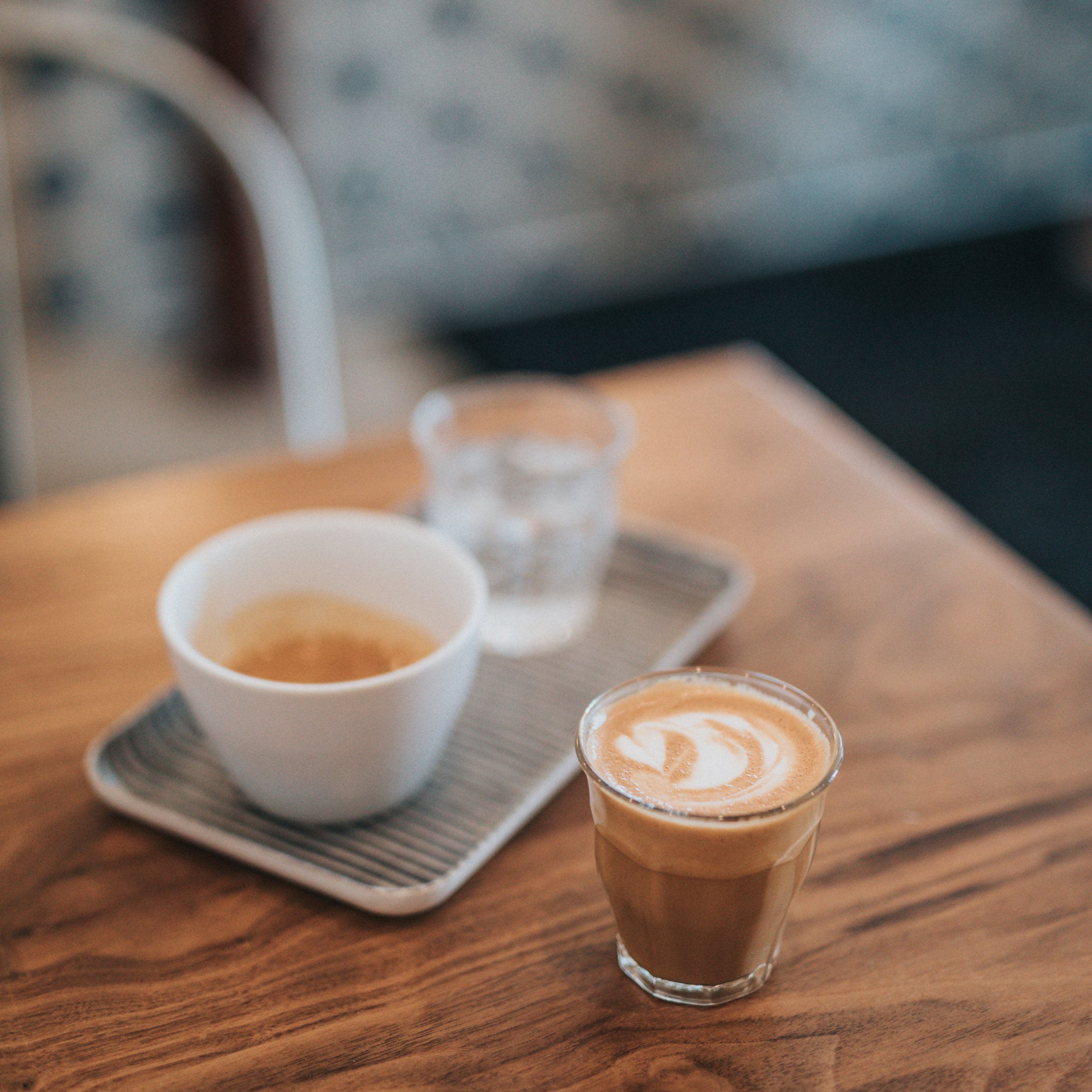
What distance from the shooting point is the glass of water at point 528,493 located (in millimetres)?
727

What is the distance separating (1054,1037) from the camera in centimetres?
45

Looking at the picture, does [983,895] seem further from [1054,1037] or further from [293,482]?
[293,482]

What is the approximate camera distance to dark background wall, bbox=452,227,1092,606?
2.06m

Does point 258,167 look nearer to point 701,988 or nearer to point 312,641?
point 312,641

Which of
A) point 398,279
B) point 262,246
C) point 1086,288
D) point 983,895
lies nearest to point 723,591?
point 983,895

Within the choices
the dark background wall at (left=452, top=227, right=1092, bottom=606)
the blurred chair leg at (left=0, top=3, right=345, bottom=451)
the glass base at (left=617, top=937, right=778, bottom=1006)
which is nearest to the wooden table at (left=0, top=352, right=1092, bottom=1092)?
the glass base at (left=617, top=937, right=778, bottom=1006)

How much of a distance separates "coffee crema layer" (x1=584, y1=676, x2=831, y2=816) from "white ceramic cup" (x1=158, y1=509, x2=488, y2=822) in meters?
0.09

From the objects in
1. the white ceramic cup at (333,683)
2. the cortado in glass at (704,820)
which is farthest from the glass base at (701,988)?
the white ceramic cup at (333,683)

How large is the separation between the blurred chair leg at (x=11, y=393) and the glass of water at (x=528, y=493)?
1.93ft

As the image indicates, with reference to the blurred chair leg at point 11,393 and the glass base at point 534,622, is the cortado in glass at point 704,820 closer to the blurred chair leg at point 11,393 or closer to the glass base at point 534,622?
the glass base at point 534,622

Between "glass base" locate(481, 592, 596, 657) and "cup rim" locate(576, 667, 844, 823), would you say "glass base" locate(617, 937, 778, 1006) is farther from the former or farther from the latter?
"glass base" locate(481, 592, 596, 657)

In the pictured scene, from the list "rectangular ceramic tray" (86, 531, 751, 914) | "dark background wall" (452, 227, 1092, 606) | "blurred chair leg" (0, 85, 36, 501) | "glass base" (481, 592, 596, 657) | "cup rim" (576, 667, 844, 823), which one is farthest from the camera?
"dark background wall" (452, 227, 1092, 606)

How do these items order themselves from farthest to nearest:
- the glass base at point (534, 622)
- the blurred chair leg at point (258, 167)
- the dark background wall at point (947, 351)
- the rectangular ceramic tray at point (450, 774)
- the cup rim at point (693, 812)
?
the dark background wall at point (947, 351), the blurred chair leg at point (258, 167), the glass base at point (534, 622), the rectangular ceramic tray at point (450, 774), the cup rim at point (693, 812)

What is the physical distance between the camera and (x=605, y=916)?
0.51 meters
